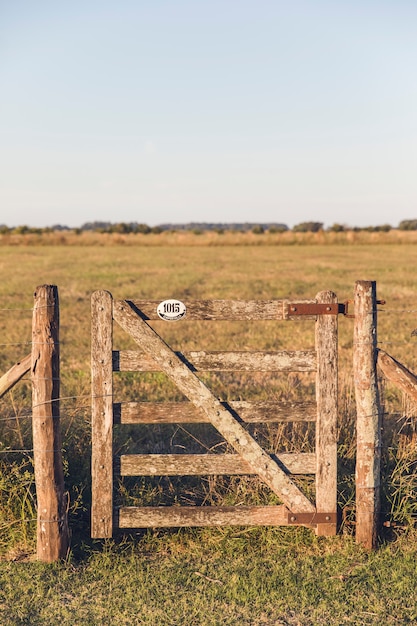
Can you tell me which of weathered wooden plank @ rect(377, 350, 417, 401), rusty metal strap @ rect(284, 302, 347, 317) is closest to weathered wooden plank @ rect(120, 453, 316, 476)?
weathered wooden plank @ rect(377, 350, 417, 401)

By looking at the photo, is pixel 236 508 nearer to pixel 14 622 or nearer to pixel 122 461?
pixel 122 461

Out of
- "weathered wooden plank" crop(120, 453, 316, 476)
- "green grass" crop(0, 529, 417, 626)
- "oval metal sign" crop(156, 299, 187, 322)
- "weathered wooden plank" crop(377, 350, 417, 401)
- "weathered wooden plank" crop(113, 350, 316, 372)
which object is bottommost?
"green grass" crop(0, 529, 417, 626)

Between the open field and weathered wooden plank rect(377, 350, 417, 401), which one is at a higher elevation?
weathered wooden plank rect(377, 350, 417, 401)

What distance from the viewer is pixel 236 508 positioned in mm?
5961

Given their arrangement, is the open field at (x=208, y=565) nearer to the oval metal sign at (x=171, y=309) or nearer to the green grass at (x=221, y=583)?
the green grass at (x=221, y=583)

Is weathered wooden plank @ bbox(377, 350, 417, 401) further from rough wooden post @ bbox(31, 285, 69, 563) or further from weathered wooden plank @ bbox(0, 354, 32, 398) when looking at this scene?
weathered wooden plank @ bbox(0, 354, 32, 398)

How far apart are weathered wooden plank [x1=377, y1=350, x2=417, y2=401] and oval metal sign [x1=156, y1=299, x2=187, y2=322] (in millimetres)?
1671

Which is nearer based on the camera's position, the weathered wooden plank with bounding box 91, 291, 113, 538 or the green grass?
the green grass

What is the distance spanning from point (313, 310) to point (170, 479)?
224 centimetres

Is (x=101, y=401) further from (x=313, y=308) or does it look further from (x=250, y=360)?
(x=313, y=308)

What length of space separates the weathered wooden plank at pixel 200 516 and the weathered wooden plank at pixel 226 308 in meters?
1.55

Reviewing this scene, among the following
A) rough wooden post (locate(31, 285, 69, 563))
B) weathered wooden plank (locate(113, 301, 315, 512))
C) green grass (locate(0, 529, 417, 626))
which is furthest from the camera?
weathered wooden plank (locate(113, 301, 315, 512))

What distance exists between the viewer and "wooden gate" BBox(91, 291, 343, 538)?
5852 mm

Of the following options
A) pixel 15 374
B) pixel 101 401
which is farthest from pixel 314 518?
pixel 15 374
